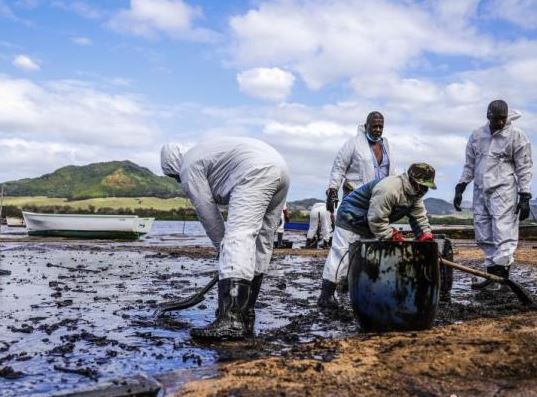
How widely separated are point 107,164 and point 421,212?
19611 cm

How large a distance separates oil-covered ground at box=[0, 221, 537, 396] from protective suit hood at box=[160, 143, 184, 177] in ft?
4.40

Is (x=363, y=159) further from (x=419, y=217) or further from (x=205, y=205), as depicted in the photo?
(x=205, y=205)

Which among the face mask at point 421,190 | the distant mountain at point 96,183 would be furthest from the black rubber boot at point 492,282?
the distant mountain at point 96,183

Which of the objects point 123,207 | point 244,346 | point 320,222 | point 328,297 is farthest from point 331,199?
point 123,207

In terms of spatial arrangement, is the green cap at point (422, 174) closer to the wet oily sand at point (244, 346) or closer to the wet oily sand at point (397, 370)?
the wet oily sand at point (244, 346)

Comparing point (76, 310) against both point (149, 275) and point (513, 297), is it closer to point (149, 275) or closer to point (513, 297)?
point (149, 275)

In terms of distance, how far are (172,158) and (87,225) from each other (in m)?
22.3

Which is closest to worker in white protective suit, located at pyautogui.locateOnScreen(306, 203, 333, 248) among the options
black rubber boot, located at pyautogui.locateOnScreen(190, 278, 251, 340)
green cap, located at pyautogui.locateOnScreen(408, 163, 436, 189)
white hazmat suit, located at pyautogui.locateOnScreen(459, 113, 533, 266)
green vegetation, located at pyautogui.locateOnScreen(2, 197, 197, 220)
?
white hazmat suit, located at pyautogui.locateOnScreen(459, 113, 533, 266)

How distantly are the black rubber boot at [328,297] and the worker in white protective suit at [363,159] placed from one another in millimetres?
1230

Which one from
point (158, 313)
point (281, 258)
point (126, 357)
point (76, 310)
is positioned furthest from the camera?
point (281, 258)

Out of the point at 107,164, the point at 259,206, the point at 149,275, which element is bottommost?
the point at 149,275

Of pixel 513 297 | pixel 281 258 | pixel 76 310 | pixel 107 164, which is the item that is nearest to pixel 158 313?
pixel 76 310

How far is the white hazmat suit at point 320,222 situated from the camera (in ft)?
61.7

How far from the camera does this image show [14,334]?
190 inches
